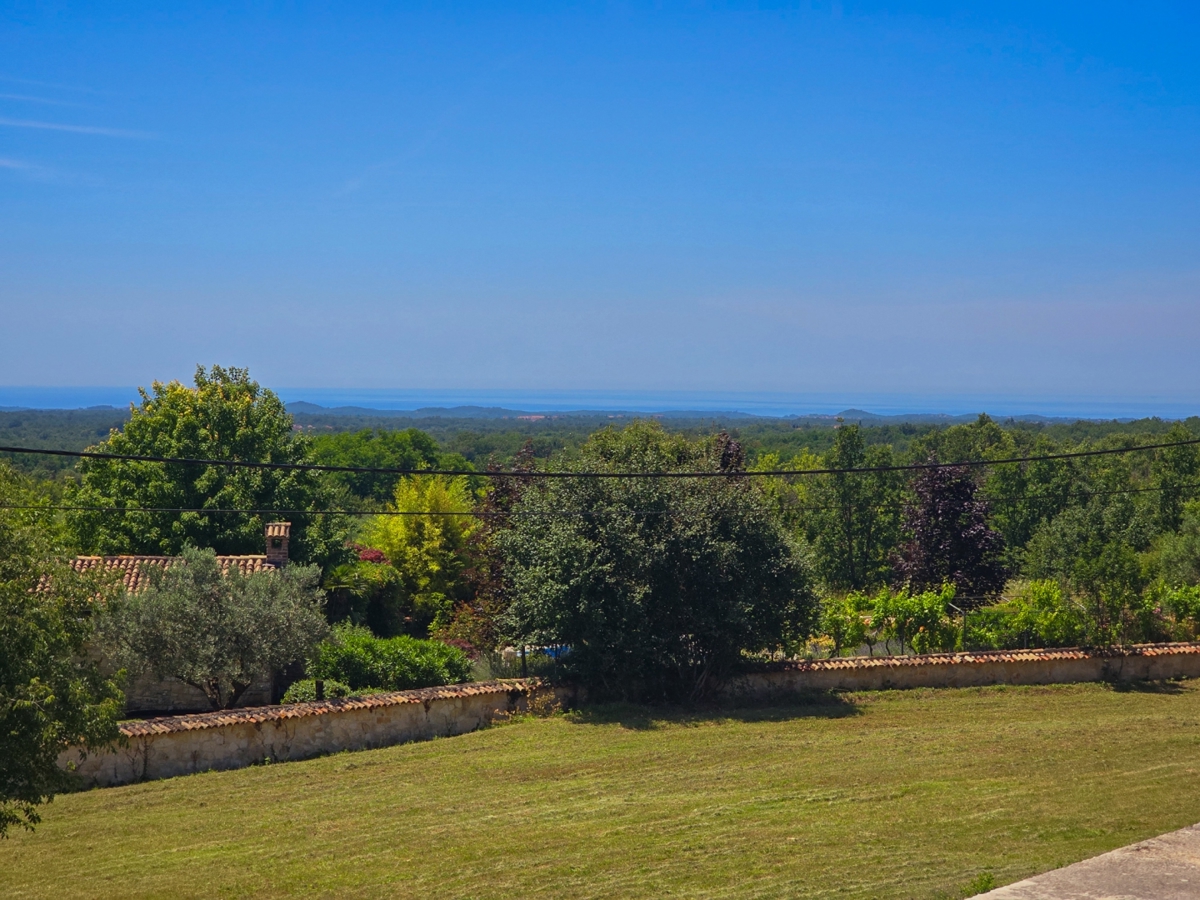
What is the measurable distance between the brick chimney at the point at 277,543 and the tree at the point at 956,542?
20954mm

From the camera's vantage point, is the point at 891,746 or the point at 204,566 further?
the point at 204,566

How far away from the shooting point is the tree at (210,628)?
19875mm

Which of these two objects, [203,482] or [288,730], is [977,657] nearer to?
[288,730]

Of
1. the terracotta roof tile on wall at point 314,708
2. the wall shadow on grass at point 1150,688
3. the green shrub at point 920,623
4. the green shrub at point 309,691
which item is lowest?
the wall shadow on grass at point 1150,688

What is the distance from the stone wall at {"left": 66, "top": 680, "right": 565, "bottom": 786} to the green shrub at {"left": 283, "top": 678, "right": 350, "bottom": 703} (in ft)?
4.19

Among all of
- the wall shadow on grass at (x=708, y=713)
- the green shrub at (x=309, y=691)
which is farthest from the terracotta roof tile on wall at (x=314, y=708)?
the wall shadow on grass at (x=708, y=713)

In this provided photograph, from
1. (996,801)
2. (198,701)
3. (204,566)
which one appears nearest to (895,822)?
(996,801)

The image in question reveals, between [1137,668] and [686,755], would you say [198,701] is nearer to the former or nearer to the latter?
[686,755]

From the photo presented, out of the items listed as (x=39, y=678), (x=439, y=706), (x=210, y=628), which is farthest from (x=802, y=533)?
(x=39, y=678)

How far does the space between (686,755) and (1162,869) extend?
11.2m

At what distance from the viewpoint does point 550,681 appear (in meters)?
22.3

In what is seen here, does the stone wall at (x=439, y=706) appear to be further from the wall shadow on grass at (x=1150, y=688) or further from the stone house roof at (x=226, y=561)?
the stone house roof at (x=226, y=561)

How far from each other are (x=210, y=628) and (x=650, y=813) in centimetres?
1052

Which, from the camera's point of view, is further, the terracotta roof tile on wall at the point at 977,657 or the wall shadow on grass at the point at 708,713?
the terracotta roof tile on wall at the point at 977,657
